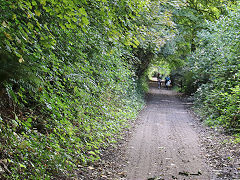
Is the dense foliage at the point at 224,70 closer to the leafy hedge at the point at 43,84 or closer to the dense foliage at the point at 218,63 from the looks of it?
the dense foliage at the point at 218,63

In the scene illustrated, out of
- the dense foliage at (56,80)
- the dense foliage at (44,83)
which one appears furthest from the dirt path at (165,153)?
the dense foliage at (44,83)

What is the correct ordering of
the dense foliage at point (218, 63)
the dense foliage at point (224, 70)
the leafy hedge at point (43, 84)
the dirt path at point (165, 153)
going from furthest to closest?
1. the dense foliage at point (218, 63)
2. the dense foliage at point (224, 70)
3. the dirt path at point (165, 153)
4. the leafy hedge at point (43, 84)

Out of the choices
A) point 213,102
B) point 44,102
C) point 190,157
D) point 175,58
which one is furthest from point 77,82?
point 175,58

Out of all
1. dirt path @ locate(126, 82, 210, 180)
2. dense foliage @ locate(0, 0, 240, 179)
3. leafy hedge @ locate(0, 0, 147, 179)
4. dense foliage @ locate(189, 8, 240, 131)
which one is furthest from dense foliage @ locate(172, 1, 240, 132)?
leafy hedge @ locate(0, 0, 147, 179)

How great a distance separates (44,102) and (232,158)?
5.53 m

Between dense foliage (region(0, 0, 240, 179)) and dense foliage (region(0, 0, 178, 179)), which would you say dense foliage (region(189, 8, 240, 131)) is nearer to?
dense foliage (region(0, 0, 240, 179))

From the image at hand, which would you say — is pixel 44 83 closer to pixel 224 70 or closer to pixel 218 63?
pixel 224 70

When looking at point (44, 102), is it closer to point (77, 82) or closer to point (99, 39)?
point (77, 82)

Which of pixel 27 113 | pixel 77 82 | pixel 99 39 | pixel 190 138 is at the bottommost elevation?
pixel 190 138

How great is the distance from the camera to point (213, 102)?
15305mm

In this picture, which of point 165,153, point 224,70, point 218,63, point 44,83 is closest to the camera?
point 44,83

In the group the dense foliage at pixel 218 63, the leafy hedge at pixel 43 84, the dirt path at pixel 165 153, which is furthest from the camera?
the dense foliage at pixel 218 63

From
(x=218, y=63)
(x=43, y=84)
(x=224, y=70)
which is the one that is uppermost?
(x=43, y=84)

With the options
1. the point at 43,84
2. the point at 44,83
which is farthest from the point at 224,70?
the point at 44,83
